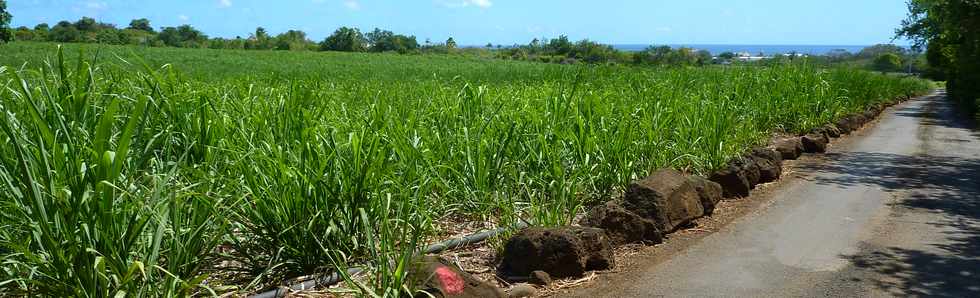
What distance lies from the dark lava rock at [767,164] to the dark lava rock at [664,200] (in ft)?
7.48

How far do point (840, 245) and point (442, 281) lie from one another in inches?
130

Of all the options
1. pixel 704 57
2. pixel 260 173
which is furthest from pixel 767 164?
pixel 704 57

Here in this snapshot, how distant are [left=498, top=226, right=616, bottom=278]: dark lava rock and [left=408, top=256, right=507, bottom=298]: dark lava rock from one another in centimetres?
56

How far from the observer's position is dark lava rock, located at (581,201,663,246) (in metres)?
5.42

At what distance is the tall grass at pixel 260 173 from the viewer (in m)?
3.21

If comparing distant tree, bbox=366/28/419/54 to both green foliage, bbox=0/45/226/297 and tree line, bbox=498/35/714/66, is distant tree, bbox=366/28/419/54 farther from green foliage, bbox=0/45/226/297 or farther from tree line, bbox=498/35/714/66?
green foliage, bbox=0/45/226/297

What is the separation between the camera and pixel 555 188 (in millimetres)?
5594

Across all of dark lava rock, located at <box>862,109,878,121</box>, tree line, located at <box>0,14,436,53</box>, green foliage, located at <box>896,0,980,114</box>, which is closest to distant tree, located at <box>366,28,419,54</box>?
tree line, located at <box>0,14,436,53</box>

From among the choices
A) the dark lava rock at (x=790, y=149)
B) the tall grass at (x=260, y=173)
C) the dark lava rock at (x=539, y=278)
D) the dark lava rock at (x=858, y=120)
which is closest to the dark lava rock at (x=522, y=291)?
the dark lava rock at (x=539, y=278)

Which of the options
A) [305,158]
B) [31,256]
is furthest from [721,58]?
[31,256]

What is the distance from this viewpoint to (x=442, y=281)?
3826mm

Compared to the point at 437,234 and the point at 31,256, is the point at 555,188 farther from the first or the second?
the point at 31,256

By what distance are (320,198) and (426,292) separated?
847 millimetres

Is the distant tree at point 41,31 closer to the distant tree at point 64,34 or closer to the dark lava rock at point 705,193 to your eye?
the distant tree at point 64,34
